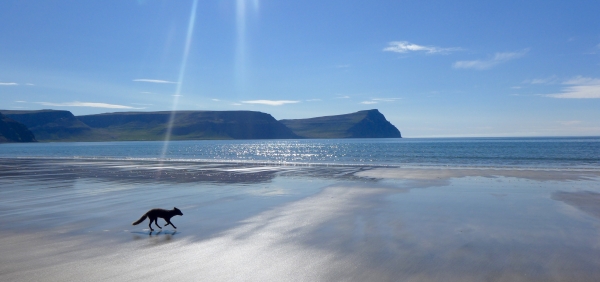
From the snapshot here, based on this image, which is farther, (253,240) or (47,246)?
(253,240)

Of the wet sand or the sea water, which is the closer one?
the wet sand

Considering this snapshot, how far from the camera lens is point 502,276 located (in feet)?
27.5

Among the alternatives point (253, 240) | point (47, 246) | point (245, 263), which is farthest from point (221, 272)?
point (47, 246)

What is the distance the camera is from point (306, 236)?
38.5ft

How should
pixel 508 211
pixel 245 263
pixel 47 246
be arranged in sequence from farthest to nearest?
1. pixel 508 211
2. pixel 47 246
3. pixel 245 263

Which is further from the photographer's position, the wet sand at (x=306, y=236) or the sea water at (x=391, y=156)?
the sea water at (x=391, y=156)

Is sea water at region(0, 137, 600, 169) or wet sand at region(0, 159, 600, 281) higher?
wet sand at region(0, 159, 600, 281)

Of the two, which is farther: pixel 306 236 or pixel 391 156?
pixel 391 156

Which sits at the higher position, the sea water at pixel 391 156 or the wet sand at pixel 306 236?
the wet sand at pixel 306 236

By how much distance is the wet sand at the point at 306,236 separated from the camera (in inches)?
341

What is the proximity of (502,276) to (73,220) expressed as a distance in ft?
41.5

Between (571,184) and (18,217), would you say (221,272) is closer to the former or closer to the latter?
(18,217)

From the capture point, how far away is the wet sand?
8.67 m

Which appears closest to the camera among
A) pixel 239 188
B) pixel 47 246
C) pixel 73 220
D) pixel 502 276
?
pixel 502 276
